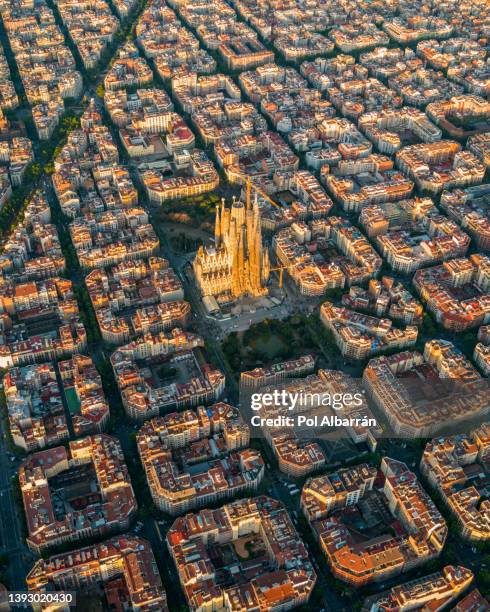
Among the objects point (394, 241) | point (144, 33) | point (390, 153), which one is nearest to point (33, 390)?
→ point (394, 241)

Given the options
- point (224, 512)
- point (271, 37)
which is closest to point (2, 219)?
point (224, 512)

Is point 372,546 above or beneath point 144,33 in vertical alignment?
beneath

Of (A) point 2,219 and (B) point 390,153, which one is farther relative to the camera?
(B) point 390,153

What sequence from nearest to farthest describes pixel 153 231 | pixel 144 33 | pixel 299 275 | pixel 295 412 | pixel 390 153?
pixel 295 412 < pixel 299 275 < pixel 153 231 < pixel 390 153 < pixel 144 33

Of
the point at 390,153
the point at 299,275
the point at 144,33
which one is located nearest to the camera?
the point at 299,275

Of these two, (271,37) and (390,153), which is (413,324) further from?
(271,37)

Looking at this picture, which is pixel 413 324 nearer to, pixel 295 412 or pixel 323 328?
pixel 323 328
